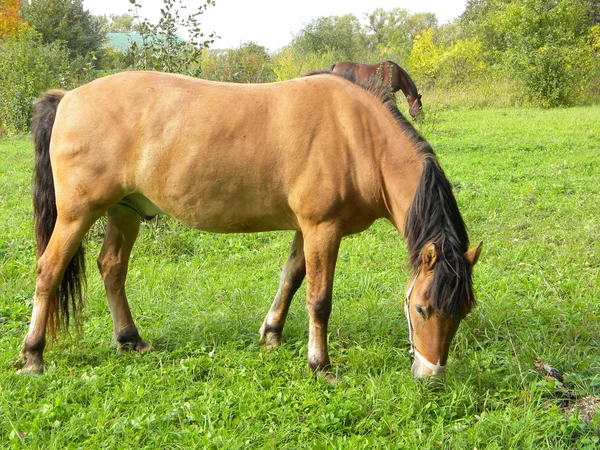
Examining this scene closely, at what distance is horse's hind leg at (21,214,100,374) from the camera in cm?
382

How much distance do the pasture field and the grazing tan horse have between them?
353 mm

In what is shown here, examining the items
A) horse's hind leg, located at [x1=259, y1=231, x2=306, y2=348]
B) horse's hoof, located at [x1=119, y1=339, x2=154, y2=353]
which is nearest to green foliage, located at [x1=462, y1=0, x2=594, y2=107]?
horse's hind leg, located at [x1=259, y1=231, x2=306, y2=348]

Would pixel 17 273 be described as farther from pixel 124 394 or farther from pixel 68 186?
pixel 124 394

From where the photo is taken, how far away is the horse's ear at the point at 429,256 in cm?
323

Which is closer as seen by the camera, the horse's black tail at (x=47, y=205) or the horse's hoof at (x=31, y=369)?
the horse's hoof at (x=31, y=369)

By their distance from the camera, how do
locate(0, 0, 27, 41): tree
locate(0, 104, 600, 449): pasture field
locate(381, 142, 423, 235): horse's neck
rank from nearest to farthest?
locate(0, 104, 600, 449): pasture field → locate(381, 142, 423, 235): horse's neck → locate(0, 0, 27, 41): tree

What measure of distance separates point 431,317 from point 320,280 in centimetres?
81

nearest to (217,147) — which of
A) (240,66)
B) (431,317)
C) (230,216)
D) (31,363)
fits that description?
(230,216)

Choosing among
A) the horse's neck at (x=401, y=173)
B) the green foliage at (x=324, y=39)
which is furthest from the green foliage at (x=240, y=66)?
the green foliage at (x=324, y=39)

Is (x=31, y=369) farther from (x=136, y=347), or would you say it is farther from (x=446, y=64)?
(x=446, y=64)

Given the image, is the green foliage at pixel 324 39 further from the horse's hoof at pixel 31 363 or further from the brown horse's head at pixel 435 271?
the horse's hoof at pixel 31 363

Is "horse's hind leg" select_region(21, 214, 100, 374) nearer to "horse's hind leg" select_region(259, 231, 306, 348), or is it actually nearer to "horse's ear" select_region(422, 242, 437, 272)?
"horse's hind leg" select_region(259, 231, 306, 348)

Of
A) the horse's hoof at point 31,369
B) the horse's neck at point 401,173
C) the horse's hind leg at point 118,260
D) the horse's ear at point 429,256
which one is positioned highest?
the horse's neck at point 401,173

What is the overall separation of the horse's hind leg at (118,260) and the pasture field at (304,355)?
9.3 inches
